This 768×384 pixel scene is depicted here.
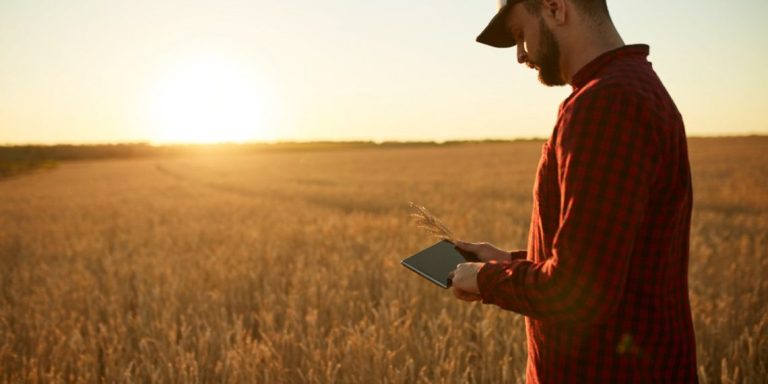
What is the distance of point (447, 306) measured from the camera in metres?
3.91

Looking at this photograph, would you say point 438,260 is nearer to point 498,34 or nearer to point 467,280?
point 467,280

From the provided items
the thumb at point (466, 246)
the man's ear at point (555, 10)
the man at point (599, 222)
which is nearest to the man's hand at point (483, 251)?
the thumb at point (466, 246)

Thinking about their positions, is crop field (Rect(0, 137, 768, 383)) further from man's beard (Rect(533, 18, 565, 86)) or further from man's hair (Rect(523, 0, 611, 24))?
man's hair (Rect(523, 0, 611, 24))

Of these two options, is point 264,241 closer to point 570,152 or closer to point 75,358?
point 75,358

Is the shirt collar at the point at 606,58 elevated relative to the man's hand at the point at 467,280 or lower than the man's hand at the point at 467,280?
elevated

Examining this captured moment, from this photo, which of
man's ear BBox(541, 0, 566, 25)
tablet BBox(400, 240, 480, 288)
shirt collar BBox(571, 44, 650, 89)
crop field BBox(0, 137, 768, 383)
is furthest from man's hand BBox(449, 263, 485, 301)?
crop field BBox(0, 137, 768, 383)

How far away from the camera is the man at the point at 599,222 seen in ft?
3.10

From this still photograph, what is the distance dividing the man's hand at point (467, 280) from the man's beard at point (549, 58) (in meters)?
A: 0.58

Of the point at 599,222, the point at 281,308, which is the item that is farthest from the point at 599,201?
the point at 281,308

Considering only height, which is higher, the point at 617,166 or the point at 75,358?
the point at 617,166

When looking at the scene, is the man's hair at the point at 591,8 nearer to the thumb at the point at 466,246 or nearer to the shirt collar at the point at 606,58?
the shirt collar at the point at 606,58

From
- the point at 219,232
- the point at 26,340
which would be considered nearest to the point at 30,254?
the point at 219,232

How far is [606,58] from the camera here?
3.67 ft

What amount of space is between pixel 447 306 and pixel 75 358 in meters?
2.77
